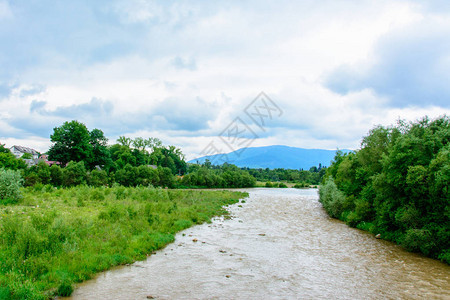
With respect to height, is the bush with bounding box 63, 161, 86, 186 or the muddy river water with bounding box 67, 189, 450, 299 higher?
the bush with bounding box 63, 161, 86, 186

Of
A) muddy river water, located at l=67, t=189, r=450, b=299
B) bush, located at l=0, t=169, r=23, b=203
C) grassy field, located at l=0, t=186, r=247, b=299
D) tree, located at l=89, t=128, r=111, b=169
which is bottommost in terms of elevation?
muddy river water, located at l=67, t=189, r=450, b=299

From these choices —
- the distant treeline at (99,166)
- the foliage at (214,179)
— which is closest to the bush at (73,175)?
the distant treeline at (99,166)

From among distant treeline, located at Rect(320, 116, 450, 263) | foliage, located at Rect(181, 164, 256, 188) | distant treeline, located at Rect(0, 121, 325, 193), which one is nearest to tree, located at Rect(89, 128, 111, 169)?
distant treeline, located at Rect(0, 121, 325, 193)

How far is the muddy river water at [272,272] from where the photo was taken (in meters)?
10.7

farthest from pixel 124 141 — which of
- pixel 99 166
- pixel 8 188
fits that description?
pixel 8 188

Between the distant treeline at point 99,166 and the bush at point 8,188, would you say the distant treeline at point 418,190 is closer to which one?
the bush at point 8,188

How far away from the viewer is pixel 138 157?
9825 cm

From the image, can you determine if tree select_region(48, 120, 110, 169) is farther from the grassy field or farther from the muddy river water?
the muddy river water

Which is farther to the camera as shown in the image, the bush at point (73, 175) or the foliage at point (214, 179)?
the foliage at point (214, 179)

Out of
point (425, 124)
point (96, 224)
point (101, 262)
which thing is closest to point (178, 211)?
point (96, 224)

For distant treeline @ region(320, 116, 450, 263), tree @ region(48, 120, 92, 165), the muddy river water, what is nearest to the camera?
the muddy river water

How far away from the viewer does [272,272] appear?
13.2m

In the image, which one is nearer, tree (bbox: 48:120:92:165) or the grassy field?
the grassy field

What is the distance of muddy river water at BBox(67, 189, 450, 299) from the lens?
422 inches
